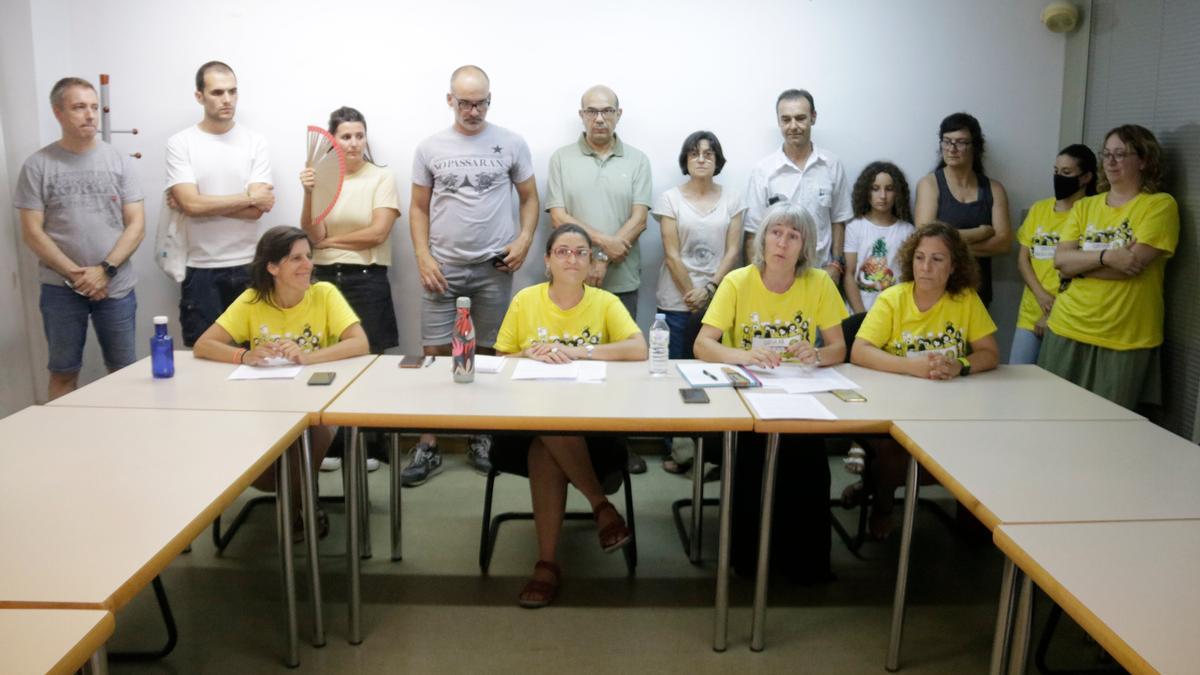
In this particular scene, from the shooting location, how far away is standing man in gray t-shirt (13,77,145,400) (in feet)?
13.0

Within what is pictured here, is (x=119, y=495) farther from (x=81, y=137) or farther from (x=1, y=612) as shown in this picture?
(x=81, y=137)

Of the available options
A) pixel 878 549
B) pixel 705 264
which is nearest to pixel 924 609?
pixel 878 549

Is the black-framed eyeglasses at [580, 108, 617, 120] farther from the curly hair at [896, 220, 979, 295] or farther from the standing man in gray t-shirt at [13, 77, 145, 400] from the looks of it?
the standing man in gray t-shirt at [13, 77, 145, 400]

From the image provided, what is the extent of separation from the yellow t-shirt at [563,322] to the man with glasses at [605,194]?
93 centimetres

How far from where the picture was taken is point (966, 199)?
14.6 feet

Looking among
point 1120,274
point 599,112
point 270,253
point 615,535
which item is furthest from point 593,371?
point 1120,274

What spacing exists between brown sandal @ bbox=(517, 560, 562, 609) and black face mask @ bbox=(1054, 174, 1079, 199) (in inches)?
113

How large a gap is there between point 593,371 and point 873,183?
2113 mm

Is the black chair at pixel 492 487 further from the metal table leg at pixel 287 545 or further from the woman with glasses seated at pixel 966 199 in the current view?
the woman with glasses seated at pixel 966 199

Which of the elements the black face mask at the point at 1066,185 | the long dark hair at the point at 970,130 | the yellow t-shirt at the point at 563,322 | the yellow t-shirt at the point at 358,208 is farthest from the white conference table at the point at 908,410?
the yellow t-shirt at the point at 358,208

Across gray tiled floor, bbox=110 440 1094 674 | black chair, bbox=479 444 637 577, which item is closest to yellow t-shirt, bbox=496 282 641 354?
black chair, bbox=479 444 637 577

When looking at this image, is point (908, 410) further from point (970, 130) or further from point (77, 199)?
point (77, 199)

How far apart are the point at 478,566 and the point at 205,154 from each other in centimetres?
238

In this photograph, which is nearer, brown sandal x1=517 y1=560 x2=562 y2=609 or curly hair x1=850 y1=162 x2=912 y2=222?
brown sandal x1=517 y1=560 x2=562 y2=609
